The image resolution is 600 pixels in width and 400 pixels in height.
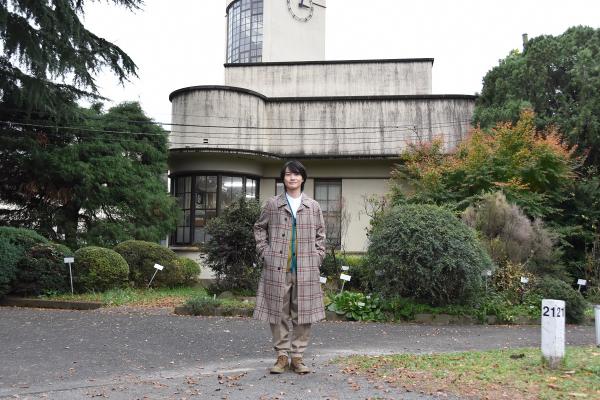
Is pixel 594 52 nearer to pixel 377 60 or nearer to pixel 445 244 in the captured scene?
pixel 377 60

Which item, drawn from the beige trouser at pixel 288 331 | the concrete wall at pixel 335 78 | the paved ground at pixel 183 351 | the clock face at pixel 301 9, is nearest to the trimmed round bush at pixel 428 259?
the paved ground at pixel 183 351

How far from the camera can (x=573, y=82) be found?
16.3m

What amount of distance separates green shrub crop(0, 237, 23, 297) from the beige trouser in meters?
8.43

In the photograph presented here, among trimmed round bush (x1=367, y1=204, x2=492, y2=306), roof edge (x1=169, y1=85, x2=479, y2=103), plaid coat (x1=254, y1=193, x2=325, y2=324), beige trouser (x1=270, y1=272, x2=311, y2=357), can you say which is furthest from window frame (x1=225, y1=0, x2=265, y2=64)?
beige trouser (x1=270, y1=272, x2=311, y2=357)

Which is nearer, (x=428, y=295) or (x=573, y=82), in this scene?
(x=428, y=295)

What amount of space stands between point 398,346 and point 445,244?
2.78m

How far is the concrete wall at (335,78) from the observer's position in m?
20.9

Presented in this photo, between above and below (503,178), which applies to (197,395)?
below

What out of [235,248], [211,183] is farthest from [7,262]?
[211,183]

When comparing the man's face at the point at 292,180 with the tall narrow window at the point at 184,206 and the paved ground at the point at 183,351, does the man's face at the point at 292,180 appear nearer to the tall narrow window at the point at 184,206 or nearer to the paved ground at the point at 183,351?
the paved ground at the point at 183,351

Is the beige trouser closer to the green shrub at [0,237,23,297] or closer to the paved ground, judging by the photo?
the paved ground

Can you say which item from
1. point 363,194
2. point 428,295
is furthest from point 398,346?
point 363,194

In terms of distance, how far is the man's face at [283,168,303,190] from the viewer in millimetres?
5520

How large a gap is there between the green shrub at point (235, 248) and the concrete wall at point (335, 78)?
9.86 meters
